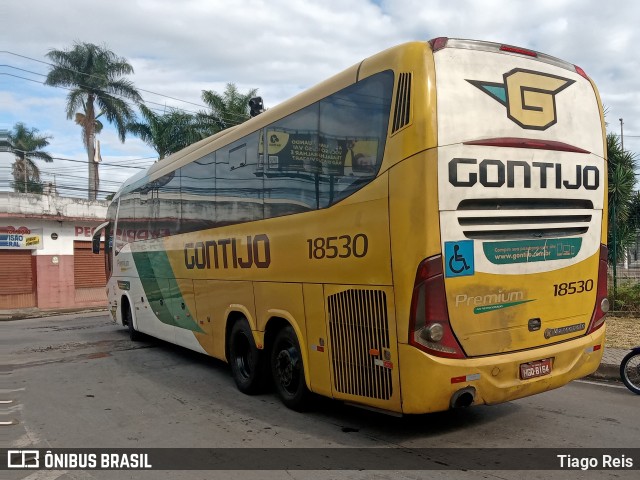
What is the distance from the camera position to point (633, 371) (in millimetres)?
7234

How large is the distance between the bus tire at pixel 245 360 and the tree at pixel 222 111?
22619 millimetres

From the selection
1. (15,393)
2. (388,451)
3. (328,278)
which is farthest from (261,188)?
(15,393)

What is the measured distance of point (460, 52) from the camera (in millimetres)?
4922

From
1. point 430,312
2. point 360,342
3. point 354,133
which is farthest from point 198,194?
point 430,312

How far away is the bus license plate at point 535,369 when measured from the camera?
16.6 ft

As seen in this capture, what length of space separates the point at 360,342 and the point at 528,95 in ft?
9.28

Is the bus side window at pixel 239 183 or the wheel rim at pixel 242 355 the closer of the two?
the bus side window at pixel 239 183

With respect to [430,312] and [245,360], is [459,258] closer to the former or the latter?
[430,312]

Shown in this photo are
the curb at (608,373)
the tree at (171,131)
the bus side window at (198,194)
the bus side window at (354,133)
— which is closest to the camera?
the bus side window at (354,133)

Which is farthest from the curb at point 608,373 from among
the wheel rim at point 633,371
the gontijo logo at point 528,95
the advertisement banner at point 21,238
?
the advertisement banner at point 21,238

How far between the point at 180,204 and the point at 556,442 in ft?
22.7

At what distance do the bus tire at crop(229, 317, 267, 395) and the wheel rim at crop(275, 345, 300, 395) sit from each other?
18.9 inches

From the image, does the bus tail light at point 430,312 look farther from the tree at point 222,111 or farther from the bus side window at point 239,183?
Result: the tree at point 222,111

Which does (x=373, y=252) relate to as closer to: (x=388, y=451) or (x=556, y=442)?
(x=388, y=451)
